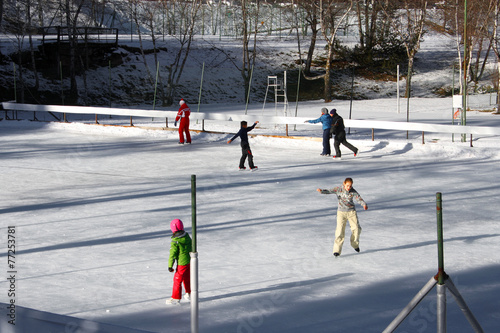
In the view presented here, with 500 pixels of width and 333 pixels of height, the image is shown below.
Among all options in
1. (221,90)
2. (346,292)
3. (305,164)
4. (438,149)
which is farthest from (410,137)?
(221,90)

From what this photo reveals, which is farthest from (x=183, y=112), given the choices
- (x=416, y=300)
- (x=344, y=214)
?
(x=416, y=300)

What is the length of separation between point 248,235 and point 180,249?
9.88 ft

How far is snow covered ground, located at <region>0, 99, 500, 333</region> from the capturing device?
6784mm

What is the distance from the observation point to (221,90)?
40156 mm

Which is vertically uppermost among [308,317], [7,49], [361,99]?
[7,49]

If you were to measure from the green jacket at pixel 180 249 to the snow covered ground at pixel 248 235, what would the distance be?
53 centimetres

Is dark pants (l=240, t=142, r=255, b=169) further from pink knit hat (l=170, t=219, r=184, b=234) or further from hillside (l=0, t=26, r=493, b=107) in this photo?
hillside (l=0, t=26, r=493, b=107)

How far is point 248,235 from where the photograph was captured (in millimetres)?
10016

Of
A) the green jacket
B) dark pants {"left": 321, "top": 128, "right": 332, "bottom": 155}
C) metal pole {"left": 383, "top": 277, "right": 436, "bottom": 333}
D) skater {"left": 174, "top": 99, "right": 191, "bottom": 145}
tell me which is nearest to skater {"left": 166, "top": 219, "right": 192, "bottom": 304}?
the green jacket

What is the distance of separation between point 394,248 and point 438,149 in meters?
9.35

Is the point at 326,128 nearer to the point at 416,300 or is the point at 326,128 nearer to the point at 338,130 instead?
the point at 338,130

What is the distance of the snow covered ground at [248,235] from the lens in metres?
6.78

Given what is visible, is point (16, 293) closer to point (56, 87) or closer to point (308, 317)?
point (308, 317)

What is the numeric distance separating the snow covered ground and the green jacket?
53 centimetres
